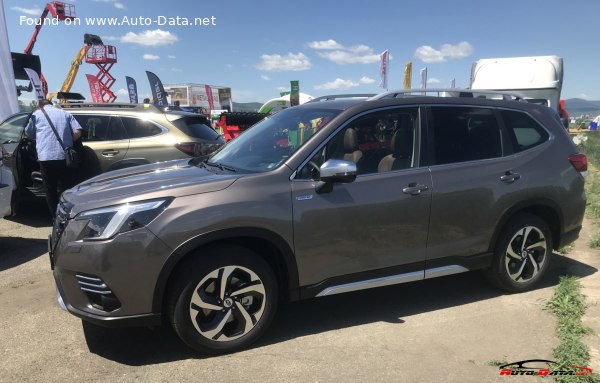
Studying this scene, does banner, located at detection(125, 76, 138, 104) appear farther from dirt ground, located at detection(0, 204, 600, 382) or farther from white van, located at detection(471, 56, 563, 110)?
dirt ground, located at detection(0, 204, 600, 382)

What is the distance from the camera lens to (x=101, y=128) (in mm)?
Result: 6895

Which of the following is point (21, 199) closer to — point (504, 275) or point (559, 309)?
point (504, 275)

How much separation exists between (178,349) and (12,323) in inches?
59.0

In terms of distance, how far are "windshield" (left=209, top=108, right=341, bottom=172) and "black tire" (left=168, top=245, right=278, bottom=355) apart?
71cm

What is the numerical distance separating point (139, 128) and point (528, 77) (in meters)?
10.3

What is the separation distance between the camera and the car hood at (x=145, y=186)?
293cm

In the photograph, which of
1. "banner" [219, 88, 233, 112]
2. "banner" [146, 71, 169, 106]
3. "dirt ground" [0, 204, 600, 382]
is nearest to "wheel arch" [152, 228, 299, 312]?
"dirt ground" [0, 204, 600, 382]

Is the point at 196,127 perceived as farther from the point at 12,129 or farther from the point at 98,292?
the point at 98,292

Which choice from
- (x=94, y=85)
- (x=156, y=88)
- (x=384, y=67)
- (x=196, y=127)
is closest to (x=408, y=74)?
(x=384, y=67)

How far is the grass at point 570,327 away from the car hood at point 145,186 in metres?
2.51

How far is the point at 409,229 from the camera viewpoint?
11.6 ft

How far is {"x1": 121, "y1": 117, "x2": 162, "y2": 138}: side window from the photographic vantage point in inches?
270

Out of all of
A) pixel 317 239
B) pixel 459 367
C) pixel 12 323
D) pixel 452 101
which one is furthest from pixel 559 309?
pixel 12 323

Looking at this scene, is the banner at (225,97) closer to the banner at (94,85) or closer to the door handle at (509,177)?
the banner at (94,85)
